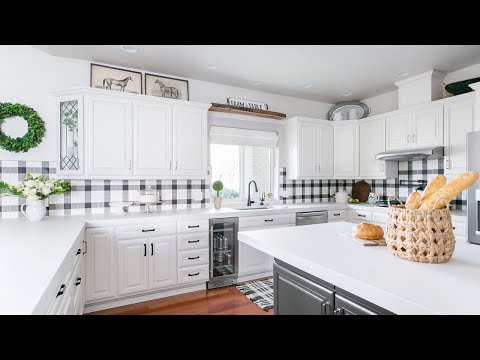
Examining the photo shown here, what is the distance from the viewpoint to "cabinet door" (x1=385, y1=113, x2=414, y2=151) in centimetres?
352

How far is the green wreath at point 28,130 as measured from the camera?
257 centimetres

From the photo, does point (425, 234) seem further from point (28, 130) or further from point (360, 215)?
point (28, 130)

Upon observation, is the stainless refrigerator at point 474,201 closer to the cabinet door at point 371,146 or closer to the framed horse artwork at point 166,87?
the cabinet door at point 371,146

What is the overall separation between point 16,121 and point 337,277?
328cm

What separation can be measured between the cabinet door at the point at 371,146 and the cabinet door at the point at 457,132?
83 cm

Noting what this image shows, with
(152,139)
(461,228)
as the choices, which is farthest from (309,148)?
(152,139)

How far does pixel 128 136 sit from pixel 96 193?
76cm

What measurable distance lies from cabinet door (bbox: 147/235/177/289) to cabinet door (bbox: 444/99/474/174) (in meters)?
3.32

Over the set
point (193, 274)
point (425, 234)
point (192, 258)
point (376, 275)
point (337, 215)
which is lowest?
point (193, 274)

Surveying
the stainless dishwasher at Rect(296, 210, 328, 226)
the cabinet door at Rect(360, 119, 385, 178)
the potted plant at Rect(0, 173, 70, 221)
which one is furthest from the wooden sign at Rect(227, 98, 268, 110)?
the potted plant at Rect(0, 173, 70, 221)

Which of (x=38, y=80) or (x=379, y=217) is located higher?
(x=38, y=80)

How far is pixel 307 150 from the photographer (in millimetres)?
4062

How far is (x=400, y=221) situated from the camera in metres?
1.12
